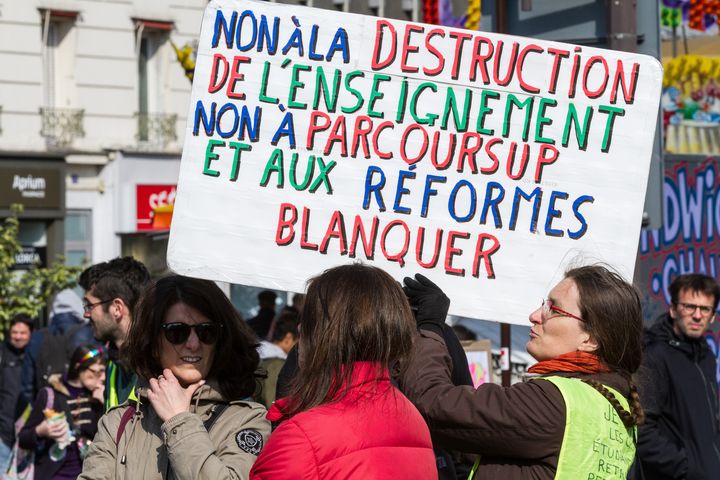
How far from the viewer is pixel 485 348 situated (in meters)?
7.29

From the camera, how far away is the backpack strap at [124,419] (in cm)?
361

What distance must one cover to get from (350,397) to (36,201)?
19.7 meters

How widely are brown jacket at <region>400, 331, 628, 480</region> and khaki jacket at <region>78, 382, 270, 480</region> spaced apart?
1.55 feet

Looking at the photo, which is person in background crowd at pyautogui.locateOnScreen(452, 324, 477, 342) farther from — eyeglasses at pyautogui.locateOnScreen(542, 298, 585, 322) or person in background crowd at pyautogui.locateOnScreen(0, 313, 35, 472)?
eyeglasses at pyautogui.locateOnScreen(542, 298, 585, 322)

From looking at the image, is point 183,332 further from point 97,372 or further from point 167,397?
point 97,372

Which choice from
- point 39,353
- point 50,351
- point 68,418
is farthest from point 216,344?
point 39,353

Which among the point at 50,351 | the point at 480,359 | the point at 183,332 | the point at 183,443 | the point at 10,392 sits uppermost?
the point at 183,332

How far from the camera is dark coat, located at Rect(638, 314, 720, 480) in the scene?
6.10 metres

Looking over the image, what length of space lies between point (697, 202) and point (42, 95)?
50.4 feet

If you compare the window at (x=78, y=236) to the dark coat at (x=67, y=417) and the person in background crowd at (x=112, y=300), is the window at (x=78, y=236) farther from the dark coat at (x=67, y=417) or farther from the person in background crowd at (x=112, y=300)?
the person in background crowd at (x=112, y=300)

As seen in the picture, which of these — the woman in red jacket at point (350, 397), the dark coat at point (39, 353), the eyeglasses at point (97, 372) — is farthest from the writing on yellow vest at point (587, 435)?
the dark coat at point (39, 353)

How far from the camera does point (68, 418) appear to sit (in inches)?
260

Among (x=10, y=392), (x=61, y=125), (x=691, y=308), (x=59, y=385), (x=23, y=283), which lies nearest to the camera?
(x=691, y=308)

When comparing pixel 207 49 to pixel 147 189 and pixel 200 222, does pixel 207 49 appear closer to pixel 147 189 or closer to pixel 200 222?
pixel 200 222
